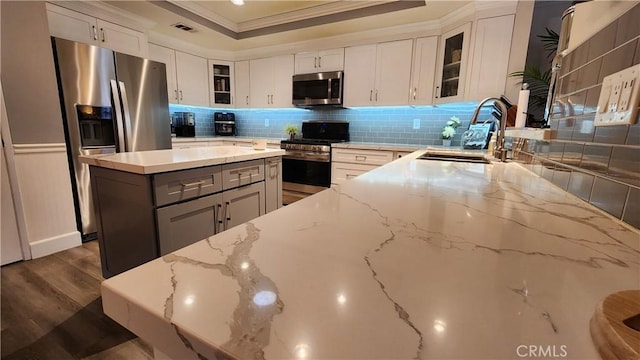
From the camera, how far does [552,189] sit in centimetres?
94

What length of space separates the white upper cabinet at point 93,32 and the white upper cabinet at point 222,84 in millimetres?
1239

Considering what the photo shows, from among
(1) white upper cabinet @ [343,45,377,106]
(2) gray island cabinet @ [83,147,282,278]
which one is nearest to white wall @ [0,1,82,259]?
(2) gray island cabinet @ [83,147,282,278]

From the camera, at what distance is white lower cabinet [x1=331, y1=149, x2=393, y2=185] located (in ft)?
10.6

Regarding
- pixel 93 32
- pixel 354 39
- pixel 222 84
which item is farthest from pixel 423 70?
pixel 93 32

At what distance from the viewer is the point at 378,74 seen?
3387 mm

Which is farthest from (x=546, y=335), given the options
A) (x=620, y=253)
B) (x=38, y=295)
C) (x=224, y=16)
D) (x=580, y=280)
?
(x=224, y=16)

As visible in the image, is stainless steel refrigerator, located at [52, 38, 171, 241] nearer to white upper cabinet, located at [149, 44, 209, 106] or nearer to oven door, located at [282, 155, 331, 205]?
white upper cabinet, located at [149, 44, 209, 106]

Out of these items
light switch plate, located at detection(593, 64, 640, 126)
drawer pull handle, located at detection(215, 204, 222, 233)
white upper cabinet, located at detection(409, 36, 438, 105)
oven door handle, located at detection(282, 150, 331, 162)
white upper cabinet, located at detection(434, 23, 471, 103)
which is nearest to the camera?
light switch plate, located at detection(593, 64, 640, 126)

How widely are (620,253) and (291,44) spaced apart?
4.06 meters

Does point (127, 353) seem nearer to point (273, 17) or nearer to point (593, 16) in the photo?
point (593, 16)

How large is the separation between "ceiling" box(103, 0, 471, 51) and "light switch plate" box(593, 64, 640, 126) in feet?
7.66

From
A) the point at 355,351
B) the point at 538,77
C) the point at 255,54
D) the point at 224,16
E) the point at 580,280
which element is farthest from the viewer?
the point at 255,54

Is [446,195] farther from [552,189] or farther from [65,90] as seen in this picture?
[65,90]

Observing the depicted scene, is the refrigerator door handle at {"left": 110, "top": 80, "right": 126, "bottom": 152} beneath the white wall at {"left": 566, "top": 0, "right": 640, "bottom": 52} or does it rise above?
beneath
